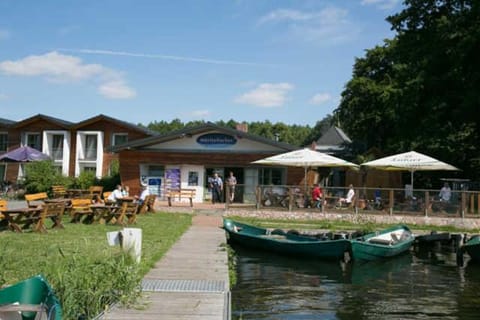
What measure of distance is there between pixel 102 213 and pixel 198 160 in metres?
13.6

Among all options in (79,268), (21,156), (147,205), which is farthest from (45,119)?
(79,268)

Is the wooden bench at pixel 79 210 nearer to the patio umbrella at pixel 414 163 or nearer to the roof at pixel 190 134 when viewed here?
the roof at pixel 190 134

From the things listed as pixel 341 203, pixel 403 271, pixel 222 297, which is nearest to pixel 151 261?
pixel 222 297

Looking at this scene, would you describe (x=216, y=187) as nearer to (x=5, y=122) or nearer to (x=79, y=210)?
(x=79, y=210)

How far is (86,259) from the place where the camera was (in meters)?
7.74

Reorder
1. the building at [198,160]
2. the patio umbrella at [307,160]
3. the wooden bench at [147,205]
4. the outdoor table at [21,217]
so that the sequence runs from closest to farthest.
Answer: the outdoor table at [21,217], the wooden bench at [147,205], the patio umbrella at [307,160], the building at [198,160]

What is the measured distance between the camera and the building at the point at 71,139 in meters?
43.5

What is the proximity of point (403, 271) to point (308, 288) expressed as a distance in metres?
4.08

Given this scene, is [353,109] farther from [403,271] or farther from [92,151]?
[403,271]

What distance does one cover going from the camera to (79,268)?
727cm

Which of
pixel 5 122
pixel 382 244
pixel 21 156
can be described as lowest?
pixel 382 244

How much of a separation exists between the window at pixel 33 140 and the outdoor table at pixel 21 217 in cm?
3064

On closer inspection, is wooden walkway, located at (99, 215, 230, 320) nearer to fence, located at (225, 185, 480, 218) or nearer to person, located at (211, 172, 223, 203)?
fence, located at (225, 185, 480, 218)

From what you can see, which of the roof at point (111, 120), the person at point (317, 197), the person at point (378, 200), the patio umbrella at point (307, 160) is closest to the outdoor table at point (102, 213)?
the patio umbrella at point (307, 160)
